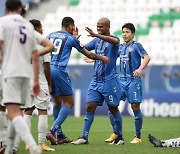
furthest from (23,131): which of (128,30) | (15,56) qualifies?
(128,30)

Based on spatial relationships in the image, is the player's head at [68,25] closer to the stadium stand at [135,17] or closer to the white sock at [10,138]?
the white sock at [10,138]

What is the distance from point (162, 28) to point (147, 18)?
2.81 feet

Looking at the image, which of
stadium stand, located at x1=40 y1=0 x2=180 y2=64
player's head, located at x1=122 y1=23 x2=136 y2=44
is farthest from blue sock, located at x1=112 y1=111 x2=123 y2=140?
stadium stand, located at x1=40 y1=0 x2=180 y2=64

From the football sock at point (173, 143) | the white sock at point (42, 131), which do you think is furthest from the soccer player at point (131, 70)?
the white sock at point (42, 131)

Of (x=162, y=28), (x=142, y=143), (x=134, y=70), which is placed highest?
(x=162, y=28)

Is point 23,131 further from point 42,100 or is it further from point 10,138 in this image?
point 42,100

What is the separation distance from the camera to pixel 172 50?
24.6 m

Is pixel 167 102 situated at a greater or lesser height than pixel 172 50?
lesser

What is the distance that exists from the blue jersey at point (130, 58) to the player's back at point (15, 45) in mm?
4619

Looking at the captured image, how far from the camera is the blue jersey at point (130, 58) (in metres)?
12.2

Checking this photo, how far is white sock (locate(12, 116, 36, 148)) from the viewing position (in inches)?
293

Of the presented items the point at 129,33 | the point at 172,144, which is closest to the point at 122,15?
the point at 129,33

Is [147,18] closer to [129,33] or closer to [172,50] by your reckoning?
[172,50]

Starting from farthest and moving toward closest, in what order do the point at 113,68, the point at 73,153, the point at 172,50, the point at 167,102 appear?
the point at 172,50 → the point at 167,102 → the point at 113,68 → the point at 73,153
